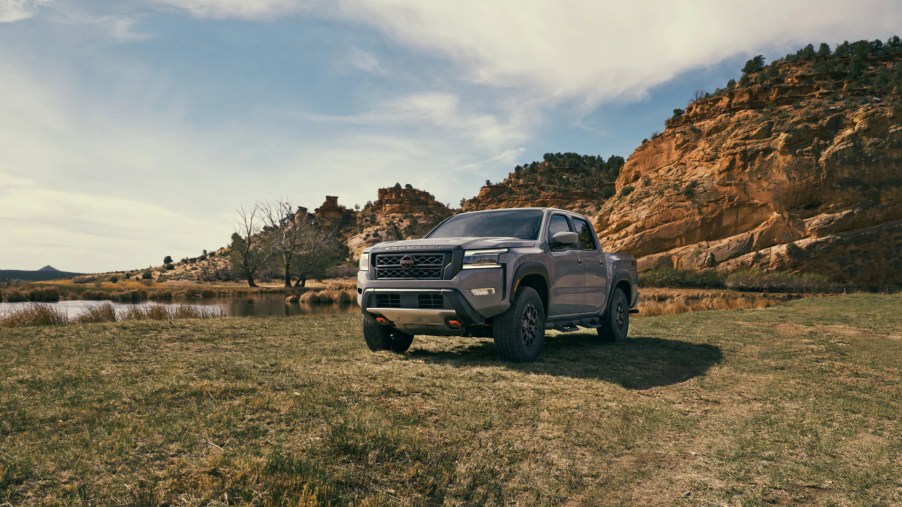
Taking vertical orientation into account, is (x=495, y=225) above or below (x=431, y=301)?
above

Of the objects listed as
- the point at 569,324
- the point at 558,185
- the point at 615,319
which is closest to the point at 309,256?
the point at 558,185

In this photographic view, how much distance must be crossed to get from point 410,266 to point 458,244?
67 cm

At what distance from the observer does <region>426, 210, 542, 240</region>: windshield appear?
26.2 ft

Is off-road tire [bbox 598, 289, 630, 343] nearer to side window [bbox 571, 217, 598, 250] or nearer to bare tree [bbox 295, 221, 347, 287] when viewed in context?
side window [bbox 571, 217, 598, 250]

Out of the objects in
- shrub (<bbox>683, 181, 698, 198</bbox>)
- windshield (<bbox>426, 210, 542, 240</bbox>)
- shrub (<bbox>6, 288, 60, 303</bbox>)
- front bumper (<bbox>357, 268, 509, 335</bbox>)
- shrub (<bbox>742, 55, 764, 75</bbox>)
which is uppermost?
shrub (<bbox>742, 55, 764, 75</bbox>)

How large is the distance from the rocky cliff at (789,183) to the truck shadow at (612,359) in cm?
3644

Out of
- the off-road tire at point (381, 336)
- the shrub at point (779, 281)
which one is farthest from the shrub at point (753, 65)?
the off-road tire at point (381, 336)

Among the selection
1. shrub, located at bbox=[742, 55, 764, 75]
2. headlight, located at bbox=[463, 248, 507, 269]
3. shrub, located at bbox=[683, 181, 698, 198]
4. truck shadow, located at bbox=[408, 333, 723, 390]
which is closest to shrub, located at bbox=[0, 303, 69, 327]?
truck shadow, located at bbox=[408, 333, 723, 390]

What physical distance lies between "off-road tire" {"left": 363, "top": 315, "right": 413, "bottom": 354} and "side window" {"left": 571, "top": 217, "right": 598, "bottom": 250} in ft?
11.1

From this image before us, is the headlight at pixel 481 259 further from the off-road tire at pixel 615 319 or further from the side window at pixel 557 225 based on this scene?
the off-road tire at pixel 615 319

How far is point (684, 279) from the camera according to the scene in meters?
40.9

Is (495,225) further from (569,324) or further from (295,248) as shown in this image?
(295,248)

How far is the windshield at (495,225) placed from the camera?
7.98 metres

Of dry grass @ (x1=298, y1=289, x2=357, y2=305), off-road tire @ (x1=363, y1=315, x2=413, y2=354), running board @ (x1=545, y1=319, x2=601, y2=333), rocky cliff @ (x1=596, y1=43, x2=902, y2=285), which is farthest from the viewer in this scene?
rocky cliff @ (x1=596, y1=43, x2=902, y2=285)
